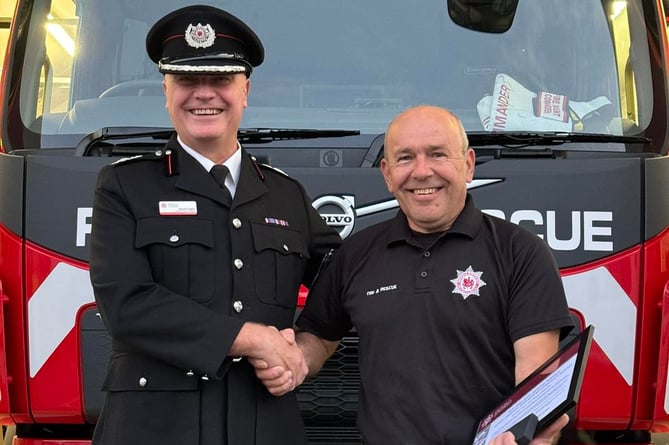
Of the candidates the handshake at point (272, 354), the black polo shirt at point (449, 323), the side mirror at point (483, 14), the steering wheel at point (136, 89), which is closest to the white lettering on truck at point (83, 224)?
the steering wheel at point (136, 89)

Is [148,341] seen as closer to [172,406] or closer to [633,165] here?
[172,406]

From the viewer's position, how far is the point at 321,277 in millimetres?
2568

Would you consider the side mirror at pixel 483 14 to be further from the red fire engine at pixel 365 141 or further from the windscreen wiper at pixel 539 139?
the windscreen wiper at pixel 539 139

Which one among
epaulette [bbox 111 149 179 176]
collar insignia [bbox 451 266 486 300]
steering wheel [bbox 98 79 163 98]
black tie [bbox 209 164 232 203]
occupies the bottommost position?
collar insignia [bbox 451 266 486 300]

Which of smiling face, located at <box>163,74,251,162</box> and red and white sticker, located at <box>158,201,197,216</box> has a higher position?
smiling face, located at <box>163,74,251,162</box>

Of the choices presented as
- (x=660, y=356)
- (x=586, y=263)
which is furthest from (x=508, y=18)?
(x=660, y=356)

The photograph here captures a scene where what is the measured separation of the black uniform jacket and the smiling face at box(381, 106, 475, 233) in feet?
1.12

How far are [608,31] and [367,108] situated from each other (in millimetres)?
793

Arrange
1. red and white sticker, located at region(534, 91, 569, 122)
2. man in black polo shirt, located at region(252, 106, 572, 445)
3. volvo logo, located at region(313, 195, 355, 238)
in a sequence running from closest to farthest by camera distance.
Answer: man in black polo shirt, located at region(252, 106, 572, 445) → volvo logo, located at region(313, 195, 355, 238) → red and white sticker, located at region(534, 91, 569, 122)

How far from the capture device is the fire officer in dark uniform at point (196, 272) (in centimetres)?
228

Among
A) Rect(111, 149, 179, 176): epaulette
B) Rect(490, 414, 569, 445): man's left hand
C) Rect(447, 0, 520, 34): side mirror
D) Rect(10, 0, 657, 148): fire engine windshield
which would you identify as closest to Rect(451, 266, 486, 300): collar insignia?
Rect(490, 414, 569, 445): man's left hand

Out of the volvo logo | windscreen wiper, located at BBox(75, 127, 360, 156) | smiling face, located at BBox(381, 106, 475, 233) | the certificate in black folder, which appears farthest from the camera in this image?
windscreen wiper, located at BBox(75, 127, 360, 156)

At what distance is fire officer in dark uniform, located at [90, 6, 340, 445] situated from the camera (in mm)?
2279

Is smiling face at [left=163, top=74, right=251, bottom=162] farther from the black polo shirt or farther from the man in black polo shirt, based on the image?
the black polo shirt
